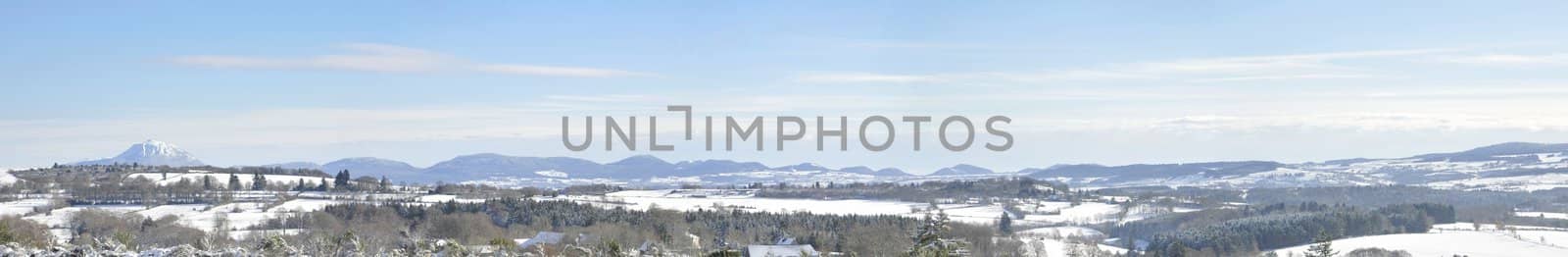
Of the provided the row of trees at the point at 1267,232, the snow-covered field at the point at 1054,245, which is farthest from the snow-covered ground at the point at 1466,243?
the snow-covered field at the point at 1054,245

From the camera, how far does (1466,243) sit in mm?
169375

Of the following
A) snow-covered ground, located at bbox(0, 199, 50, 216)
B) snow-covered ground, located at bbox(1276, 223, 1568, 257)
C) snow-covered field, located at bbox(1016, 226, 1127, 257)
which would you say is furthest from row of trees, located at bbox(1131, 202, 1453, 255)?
snow-covered ground, located at bbox(0, 199, 50, 216)

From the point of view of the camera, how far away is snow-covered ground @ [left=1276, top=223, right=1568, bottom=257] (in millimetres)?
159625

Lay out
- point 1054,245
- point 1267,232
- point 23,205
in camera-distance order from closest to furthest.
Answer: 1. point 1267,232
2. point 1054,245
3. point 23,205

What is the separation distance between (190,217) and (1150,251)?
12338cm

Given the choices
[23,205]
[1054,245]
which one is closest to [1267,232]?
[1054,245]

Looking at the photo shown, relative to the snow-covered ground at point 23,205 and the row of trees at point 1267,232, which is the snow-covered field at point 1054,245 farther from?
the snow-covered ground at point 23,205

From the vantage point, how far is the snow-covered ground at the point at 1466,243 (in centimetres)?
15962

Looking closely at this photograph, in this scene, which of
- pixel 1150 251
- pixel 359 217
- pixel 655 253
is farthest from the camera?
pixel 359 217

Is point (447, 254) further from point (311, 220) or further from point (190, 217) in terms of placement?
point (190, 217)

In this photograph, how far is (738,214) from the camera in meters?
180

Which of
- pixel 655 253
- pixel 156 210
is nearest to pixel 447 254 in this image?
pixel 655 253

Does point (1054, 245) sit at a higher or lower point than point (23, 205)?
lower

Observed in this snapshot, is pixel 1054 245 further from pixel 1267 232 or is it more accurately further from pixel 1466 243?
pixel 1466 243
